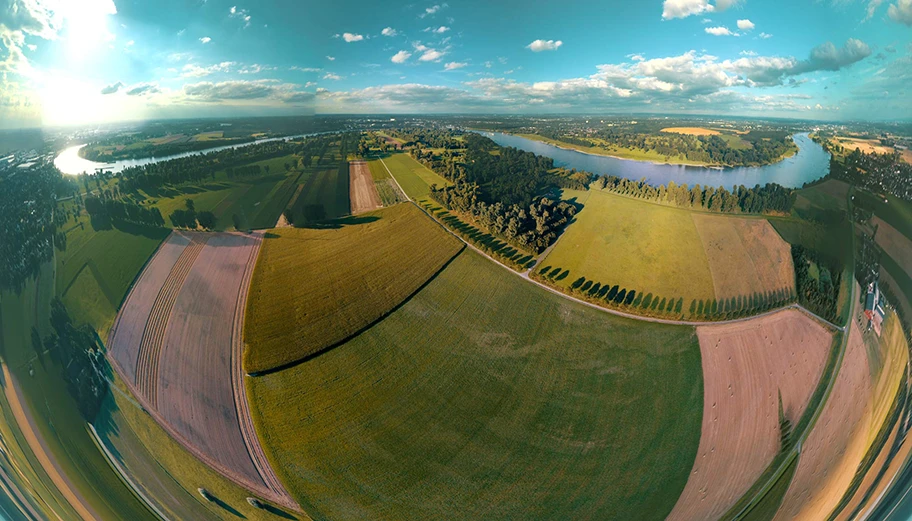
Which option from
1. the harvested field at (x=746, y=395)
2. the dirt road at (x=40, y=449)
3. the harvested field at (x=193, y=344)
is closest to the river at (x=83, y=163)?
the harvested field at (x=193, y=344)

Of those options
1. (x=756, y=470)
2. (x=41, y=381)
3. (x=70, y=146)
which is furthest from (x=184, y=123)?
(x=756, y=470)

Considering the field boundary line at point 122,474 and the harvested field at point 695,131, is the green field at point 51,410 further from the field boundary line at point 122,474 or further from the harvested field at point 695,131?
the harvested field at point 695,131

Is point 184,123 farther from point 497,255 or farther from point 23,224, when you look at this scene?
point 497,255

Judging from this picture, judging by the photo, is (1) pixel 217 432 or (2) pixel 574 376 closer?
(1) pixel 217 432

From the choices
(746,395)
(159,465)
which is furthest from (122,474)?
(746,395)

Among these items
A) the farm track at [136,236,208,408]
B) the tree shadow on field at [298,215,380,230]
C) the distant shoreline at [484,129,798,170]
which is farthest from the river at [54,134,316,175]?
the distant shoreline at [484,129,798,170]

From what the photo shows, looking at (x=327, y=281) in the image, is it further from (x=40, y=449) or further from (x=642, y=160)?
(x=642, y=160)
